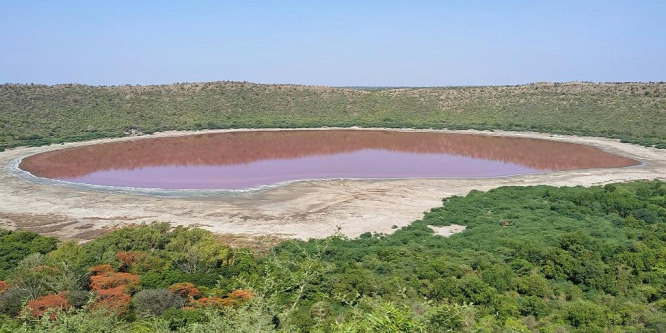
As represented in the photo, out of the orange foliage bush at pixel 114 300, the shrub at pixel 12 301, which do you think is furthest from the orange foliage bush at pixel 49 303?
the orange foliage bush at pixel 114 300

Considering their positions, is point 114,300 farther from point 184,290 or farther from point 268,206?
point 268,206

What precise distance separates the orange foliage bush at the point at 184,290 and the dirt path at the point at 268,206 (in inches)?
343

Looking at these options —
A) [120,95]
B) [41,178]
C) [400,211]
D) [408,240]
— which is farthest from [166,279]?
[120,95]

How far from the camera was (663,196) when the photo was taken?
30.0 meters

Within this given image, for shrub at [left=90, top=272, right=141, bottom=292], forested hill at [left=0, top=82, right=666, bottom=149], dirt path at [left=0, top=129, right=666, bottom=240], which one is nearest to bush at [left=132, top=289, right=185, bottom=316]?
shrub at [left=90, top=272, right=141, bottom=292]

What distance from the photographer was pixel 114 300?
14656 millimetres

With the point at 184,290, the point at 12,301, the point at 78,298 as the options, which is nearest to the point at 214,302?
the point at 184,290

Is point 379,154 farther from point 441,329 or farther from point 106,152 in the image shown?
point 441,329

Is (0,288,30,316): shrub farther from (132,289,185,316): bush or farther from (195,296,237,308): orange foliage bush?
(195,296,237,308): orange foliage bush

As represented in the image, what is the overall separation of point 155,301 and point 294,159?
34.3 metres

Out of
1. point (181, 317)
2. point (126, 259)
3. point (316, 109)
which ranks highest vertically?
point (316, 109)

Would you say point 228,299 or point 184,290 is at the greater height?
point 228,299

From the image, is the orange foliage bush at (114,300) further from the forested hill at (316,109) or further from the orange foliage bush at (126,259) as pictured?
the forested hill at (316,109)

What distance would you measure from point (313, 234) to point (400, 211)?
267 inches
